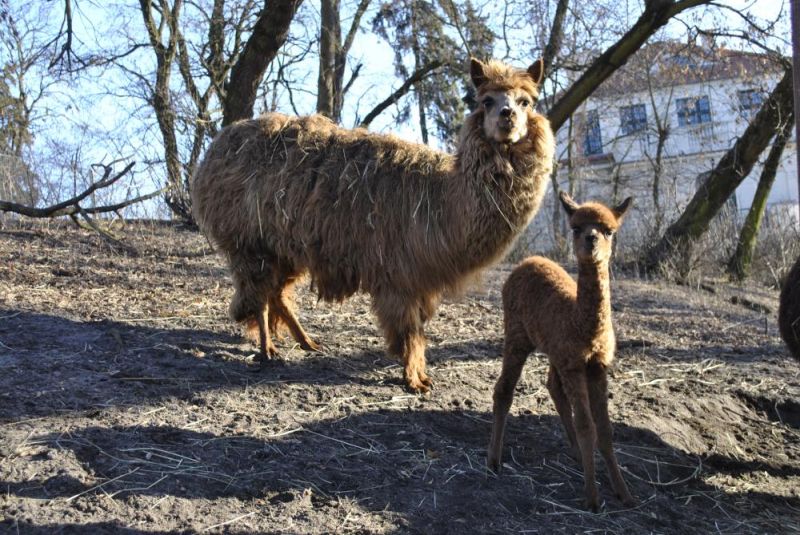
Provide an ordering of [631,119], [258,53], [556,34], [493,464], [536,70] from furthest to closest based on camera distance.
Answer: [631,119] < [556,34] < [258,53] < [536,70] < [493,464]

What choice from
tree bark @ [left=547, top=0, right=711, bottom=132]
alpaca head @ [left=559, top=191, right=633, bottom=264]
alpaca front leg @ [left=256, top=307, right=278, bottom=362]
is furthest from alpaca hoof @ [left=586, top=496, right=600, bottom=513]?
tree bark @ [left=547, top=0, right=711, bottom=132]

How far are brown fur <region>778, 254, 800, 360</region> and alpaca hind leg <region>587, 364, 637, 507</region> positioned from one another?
2008mm

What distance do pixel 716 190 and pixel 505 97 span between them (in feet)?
29.1

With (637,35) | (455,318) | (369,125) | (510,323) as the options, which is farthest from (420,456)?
(369,125)

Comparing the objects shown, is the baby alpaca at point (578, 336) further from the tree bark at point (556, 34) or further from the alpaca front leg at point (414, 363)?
the tree bark at point (556, 34)

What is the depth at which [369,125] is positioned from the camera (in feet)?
57.0

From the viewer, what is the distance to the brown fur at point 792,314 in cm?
572

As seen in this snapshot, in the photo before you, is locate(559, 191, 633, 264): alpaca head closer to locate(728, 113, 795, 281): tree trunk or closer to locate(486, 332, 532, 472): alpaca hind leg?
locate(486, 332, 532, 472): alpaca hind leg

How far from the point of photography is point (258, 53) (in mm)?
9492

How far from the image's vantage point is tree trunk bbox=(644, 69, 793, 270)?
43.0ft

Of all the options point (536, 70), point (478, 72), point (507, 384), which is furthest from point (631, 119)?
point (507, 384)

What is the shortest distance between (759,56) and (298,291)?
27.0 ft

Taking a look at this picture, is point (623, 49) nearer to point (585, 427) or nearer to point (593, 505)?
point (585, 427)

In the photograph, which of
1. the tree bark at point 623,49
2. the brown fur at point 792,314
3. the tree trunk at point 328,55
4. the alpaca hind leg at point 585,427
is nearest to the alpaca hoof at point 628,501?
the alpaca hind leg at point 585,427
